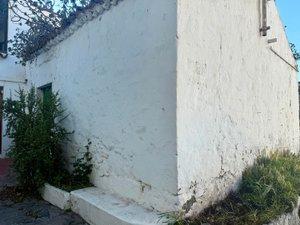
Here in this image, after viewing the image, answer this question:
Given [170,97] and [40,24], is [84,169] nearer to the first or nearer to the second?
[170,97]

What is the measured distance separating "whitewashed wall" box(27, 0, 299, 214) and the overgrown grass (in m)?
0.19

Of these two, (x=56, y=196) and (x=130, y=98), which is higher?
(x=130, y=98)

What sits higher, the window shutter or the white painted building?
the window shutter

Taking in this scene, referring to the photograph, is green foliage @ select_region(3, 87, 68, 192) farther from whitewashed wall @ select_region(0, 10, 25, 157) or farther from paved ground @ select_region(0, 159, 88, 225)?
whitewashed wall @ select_region(0, 10, 25, 157)

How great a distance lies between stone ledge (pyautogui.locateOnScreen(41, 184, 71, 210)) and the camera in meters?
5.35

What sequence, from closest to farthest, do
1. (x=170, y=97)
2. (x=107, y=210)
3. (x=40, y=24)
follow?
1. (x=170, y=97)
2. (x=107, y=210)
3. (x=40, y=24)

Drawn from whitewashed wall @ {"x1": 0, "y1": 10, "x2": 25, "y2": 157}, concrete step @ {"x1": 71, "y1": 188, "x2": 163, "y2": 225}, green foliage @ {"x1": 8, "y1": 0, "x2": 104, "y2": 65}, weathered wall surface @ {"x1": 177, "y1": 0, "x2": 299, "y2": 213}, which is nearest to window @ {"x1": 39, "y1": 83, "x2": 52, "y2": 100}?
green foliage @ {"x1": 8, "y1": 0, "x2": 104, "y2": 65}

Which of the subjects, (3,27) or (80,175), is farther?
(3,27)

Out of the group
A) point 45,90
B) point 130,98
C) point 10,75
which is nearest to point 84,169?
point 130,98

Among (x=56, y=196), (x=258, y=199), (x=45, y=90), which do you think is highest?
(x=45, y=90)

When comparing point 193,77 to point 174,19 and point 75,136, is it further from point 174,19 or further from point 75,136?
point 75,136

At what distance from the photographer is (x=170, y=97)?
406cm

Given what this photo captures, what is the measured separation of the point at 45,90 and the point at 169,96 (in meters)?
4.77

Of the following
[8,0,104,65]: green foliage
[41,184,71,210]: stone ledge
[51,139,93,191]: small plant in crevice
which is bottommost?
[41,184,71,210]: stone ledge
